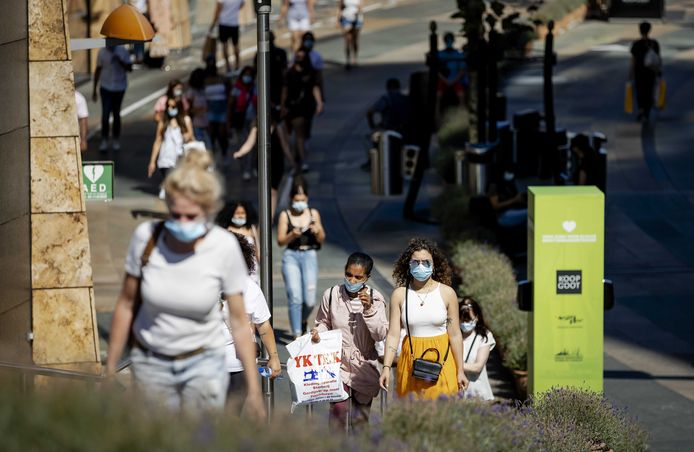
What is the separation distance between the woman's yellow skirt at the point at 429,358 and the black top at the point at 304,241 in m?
4.47

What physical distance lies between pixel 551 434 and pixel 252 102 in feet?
46.0

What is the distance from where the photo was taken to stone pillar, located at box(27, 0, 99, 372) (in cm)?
1175

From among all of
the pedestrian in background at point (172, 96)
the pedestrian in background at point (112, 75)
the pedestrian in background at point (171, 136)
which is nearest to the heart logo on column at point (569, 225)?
the pedestrian in background at point (171, 136)

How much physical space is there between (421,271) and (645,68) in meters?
18.0

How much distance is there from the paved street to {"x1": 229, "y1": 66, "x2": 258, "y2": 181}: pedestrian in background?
262 millimetres

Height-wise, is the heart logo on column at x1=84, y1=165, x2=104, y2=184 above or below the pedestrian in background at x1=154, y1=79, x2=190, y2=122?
below

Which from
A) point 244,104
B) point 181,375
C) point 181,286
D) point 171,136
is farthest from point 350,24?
point 181,286

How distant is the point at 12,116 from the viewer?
1146 cm

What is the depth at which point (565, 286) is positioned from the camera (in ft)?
39.8

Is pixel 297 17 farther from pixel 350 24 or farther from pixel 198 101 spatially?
pixel 198 101

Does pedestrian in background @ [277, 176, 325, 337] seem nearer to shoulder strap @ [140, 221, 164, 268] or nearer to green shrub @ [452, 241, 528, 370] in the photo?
green shrub @ [452, 241, 528, 370]

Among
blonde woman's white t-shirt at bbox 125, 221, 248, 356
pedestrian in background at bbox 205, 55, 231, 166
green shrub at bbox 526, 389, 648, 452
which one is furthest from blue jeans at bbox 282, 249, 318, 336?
pedestrian in background at bbox 205, 55, 231, 166

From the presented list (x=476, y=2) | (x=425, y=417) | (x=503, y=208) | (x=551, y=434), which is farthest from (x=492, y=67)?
(x=425, y=417)

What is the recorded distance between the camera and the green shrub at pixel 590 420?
34.2ft
